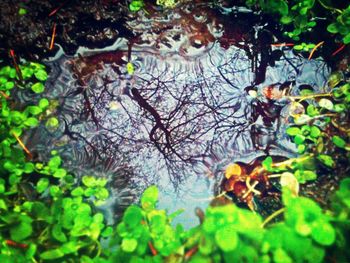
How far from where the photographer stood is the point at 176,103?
75.3 inches

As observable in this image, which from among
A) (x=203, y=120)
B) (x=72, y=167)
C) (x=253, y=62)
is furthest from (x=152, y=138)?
(x=253, y=62)

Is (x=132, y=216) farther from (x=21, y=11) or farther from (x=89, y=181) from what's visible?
(x=21, y=11)

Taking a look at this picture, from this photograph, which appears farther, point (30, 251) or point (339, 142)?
point (339, 142)

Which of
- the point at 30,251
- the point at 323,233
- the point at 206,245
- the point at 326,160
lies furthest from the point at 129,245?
the point at 326,160

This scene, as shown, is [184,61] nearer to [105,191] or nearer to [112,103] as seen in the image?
[112,103]

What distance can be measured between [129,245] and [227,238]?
1.26ft

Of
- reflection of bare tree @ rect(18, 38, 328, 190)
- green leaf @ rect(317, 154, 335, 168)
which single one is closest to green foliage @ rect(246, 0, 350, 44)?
reflection of bare tree @ rect(18, 38, 328, 190)

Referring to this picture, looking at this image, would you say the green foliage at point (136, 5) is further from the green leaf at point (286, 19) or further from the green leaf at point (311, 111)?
the green leaf at point (311, 111)

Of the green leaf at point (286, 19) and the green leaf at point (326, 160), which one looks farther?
the green leaf at point (286, 19)

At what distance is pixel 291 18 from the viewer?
6.25ft

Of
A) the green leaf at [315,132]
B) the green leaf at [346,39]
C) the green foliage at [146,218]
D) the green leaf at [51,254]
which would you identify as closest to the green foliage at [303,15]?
the green leaf at [346,39]

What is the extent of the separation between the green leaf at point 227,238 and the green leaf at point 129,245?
0.34 m

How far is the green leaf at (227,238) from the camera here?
0.99m

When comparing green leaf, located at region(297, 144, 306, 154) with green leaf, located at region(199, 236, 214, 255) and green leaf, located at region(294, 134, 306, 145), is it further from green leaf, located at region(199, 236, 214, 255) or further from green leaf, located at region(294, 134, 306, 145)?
green leaf, located at region(199, 236, 214, 255)
